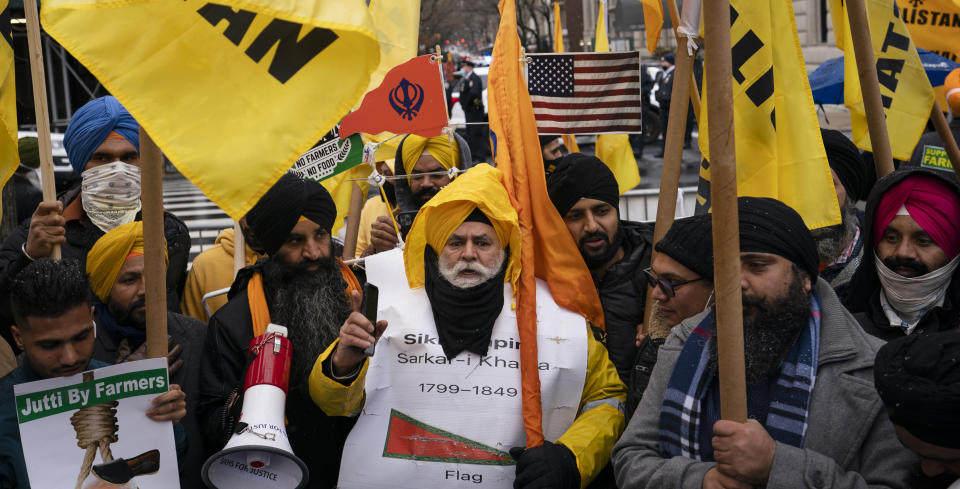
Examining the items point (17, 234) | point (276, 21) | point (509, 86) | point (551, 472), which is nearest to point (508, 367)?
point (551, 472)

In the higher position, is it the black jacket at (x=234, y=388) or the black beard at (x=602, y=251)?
the black beard at (x=602, y=251)

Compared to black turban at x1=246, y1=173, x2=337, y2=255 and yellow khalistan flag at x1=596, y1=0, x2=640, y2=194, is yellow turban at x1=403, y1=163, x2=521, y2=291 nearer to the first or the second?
black turban at x1=246, y1=173, x2=337, y2=255

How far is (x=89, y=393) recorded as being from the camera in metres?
2.88

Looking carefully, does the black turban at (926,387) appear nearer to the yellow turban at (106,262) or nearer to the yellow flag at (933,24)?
the yellow turban at (106,262)

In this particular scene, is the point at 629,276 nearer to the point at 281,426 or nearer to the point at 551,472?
the point at 551,472

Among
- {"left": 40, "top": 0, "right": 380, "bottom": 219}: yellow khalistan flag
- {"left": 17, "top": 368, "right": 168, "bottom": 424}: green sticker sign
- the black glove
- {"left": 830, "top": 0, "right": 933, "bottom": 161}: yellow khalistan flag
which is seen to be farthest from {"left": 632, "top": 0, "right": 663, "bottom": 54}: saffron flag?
{"left": 17, "top": 368, "right": 168, "bottom": 424}: green sticker sign

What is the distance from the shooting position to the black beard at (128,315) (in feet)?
12.6

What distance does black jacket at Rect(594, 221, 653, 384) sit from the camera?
392 cm

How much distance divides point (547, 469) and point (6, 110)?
2.18 meters

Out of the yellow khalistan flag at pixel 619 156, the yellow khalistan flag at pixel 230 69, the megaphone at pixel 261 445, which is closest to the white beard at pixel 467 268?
the megaphone at pixel 261 445

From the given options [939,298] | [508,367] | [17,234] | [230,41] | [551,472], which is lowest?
[551,472]

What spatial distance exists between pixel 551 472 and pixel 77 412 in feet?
4.76

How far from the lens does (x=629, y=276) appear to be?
13.7 ft

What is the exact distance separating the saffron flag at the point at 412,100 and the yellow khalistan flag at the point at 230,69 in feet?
8.62
